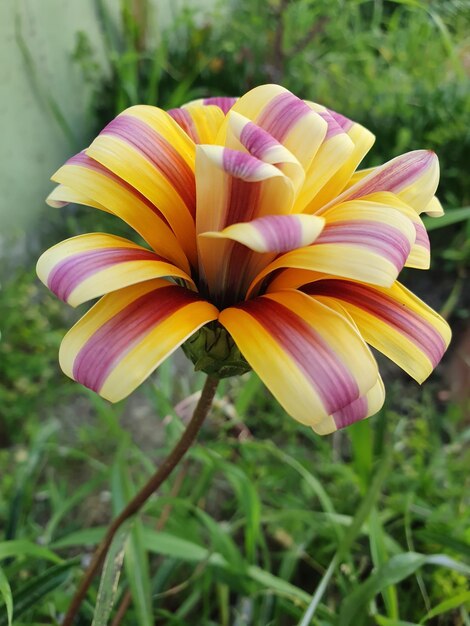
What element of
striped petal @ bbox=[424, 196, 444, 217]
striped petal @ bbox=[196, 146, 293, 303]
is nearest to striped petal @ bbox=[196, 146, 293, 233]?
striped petal @ bbox=[196, 146, 293, 303]

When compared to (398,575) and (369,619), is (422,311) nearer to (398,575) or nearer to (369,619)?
(398,575)

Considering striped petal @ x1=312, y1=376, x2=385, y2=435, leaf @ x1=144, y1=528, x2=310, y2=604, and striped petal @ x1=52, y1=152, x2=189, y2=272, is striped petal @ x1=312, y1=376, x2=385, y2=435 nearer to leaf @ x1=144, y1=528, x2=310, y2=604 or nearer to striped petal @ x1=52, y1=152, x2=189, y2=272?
striped petal @ x1=52, y1=152, x2=189, y2=272

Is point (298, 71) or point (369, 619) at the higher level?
point (298, 71)

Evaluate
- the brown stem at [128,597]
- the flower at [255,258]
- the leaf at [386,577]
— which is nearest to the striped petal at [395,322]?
the flower at [255,258]

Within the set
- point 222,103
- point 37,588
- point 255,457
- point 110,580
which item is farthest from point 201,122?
point 255,457

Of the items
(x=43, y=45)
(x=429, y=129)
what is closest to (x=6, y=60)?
(x=43, y=45)

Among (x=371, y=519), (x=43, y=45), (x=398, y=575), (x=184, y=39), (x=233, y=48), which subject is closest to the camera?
(x=398, y=575)

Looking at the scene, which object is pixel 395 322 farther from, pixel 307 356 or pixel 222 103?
pixel 222 103
